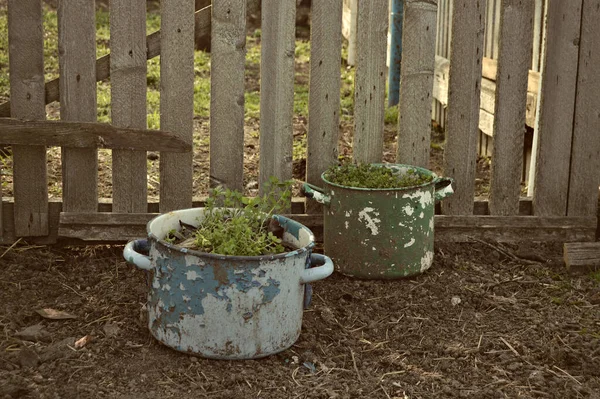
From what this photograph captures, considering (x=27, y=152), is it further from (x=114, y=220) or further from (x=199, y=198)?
(x=199, y=198)

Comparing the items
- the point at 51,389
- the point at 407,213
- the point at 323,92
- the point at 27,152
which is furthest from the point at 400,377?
the point at 27,152

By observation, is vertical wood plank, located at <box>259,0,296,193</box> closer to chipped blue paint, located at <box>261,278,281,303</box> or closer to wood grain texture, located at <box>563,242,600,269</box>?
chipped blue paint, located at <box>261,278,281,303</box>

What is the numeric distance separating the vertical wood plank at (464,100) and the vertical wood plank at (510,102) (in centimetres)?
11

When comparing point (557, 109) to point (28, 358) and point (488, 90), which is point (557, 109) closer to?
point (488, 90)

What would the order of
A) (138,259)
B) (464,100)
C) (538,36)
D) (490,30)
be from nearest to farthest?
(138,259), (464,100), (538,36), (490,30)

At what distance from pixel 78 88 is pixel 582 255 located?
8.19 feet

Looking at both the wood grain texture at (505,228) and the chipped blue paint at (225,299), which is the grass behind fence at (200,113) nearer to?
the wood grain texture at (505,228)

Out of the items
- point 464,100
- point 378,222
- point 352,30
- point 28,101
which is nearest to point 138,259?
point 378,222

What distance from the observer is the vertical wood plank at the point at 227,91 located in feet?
12.8

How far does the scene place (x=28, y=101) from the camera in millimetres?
3910

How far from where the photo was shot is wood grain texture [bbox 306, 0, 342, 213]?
395 cm

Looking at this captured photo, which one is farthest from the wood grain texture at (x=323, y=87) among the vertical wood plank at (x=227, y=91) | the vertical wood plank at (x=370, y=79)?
the vertical wood plank at (x=227, y=91)

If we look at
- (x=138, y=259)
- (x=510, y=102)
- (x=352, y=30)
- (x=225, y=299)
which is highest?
(x=352, y=30)

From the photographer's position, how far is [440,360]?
3.13m
